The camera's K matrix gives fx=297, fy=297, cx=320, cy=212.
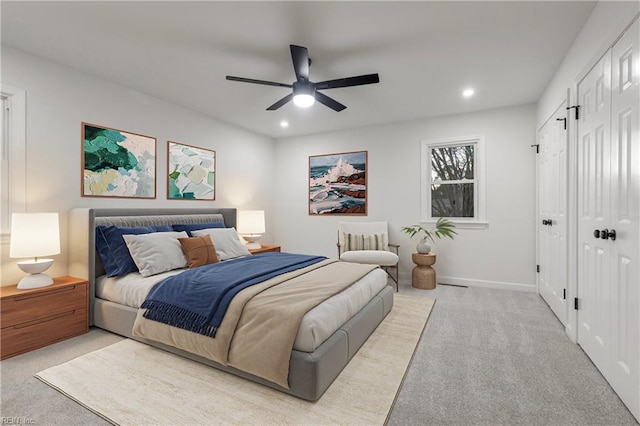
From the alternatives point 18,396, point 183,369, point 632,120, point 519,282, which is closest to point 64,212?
point 18,396

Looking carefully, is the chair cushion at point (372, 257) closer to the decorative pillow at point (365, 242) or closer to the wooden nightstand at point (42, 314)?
the decorative pillow at point (365, 242)

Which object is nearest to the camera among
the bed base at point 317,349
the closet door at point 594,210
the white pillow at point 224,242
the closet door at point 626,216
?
the closet door at point 626,216

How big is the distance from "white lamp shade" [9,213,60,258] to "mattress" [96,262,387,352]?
57cm

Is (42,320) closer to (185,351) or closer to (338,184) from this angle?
(185,351)

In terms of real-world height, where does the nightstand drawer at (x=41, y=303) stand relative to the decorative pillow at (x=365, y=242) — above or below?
below

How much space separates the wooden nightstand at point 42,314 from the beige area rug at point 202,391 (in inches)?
20.3

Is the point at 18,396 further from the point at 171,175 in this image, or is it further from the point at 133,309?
the point at 171,175

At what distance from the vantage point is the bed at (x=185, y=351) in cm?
177

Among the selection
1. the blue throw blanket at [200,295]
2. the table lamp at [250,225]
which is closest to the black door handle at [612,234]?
the blue throw blanket at [200,295]

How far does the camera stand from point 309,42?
258 centimetres

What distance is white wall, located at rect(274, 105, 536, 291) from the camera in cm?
414

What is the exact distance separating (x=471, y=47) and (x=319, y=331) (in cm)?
273

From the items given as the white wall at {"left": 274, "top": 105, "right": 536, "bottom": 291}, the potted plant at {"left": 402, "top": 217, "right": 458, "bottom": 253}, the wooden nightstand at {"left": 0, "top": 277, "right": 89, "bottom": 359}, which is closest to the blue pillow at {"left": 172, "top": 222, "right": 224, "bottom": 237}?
the wooden nightstand at {"left": 0, "top": 277, "right": 89, "bottom": 359}

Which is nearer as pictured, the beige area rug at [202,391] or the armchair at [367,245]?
the beige area rug at [202,391]
